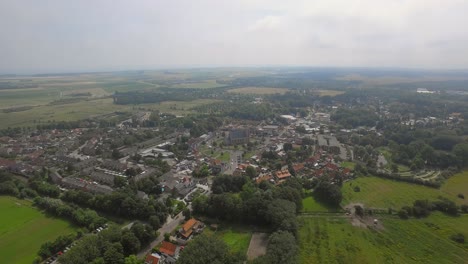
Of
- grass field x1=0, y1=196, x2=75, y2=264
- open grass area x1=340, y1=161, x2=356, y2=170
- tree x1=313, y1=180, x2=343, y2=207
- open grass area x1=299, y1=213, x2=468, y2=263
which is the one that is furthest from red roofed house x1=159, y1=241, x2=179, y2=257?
open grass area x1=340, y1=161, x2=356, y2=170

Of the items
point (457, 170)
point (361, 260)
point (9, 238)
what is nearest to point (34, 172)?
point (9, 238)

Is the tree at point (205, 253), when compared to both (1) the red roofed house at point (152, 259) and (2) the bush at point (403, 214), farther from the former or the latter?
(2) the bush at point (403, 214)

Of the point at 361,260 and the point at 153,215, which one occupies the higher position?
the point at 153,215

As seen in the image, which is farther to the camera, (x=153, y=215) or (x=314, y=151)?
(x=314, y=151)

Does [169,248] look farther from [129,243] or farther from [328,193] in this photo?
A: [328,193]

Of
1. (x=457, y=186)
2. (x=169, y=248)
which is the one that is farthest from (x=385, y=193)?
(x=169, y=248)

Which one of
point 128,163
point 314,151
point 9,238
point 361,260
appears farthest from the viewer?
point 314,151

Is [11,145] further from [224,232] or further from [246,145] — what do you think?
[224,232]
